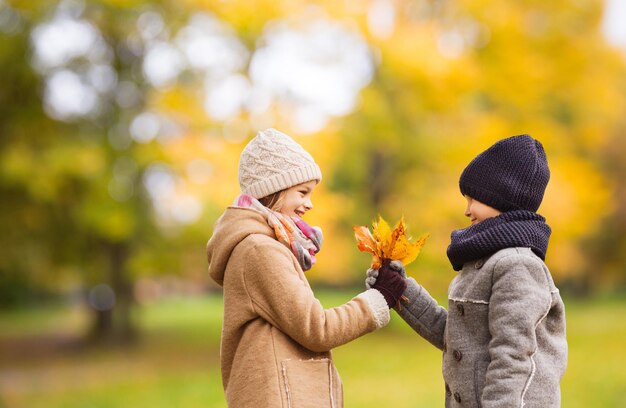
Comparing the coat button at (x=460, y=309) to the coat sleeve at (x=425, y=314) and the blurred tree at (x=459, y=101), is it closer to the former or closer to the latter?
the coat sleeve at (x=425, y=314)

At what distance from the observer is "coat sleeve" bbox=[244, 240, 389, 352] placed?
2.35 m

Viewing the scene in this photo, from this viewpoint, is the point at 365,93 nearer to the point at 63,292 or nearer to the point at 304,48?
the point at 304,48

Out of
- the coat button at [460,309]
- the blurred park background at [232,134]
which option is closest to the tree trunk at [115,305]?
the blurred park background at [232,134]

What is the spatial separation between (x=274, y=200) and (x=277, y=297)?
1.17ft

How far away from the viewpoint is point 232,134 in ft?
37.0

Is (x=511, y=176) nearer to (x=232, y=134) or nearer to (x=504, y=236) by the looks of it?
(x=504, y=236)

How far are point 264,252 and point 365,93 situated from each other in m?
11.0

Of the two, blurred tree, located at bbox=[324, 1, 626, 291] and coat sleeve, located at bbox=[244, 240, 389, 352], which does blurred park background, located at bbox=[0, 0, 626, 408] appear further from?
coat sleeve, located at bbox=[244, 240, 389, 352]

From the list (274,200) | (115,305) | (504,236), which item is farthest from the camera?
(115,305)

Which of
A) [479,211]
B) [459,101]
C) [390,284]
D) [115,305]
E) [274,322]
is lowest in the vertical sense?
[274,322]

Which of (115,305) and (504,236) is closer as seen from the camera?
(504,236)

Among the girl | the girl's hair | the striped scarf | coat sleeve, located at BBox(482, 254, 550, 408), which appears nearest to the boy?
coat sleeve, located at BBox(482, 254, 550, 408)

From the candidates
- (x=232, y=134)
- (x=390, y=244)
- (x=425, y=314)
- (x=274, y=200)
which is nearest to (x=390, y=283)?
(x=390, y=244)

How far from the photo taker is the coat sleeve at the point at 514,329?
7.16 feet
